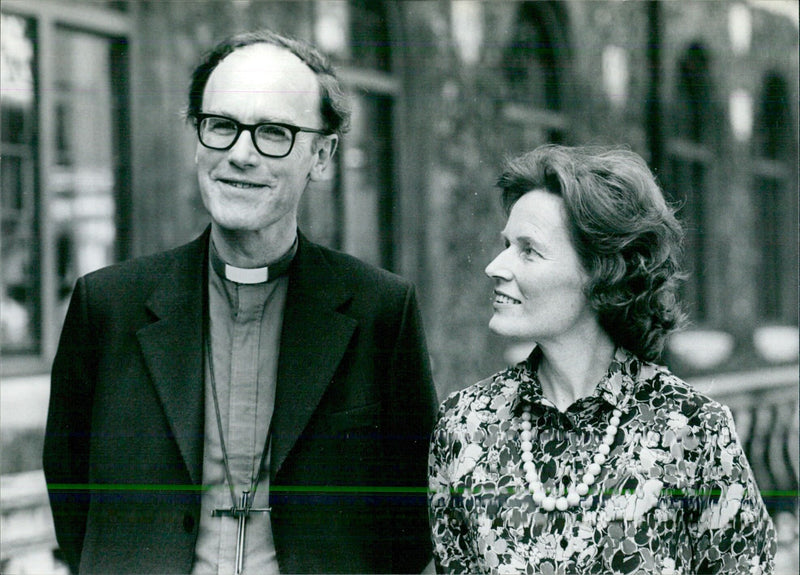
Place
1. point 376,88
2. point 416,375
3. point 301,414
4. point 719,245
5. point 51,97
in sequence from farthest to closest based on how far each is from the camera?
point 719,245 < point 376,88 < point 51,97 < point 416,375 < point 301,414

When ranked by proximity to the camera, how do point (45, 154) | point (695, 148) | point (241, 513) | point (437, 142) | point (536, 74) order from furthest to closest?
point (695, 148), point (536, 74), point (437, 142), point (45, 154), point (241, 513)

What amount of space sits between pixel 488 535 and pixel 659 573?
0.40 m

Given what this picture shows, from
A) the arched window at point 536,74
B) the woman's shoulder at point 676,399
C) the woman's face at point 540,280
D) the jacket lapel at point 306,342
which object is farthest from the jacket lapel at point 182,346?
the arched window at point 536,74

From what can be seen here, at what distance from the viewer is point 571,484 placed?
7.85 feet

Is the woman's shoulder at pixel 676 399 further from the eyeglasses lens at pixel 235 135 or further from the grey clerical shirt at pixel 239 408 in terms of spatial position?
the eyeglasses lens at pixel 235 135

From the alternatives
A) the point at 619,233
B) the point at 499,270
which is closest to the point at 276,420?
the point at 499,270

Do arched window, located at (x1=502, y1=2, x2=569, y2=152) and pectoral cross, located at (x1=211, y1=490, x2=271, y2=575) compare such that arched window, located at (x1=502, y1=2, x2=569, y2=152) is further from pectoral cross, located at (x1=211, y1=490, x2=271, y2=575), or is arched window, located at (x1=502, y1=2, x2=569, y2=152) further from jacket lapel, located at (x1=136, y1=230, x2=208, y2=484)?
pectoral cross, located at (x1=211, y1=490, x2=271, y2=575)

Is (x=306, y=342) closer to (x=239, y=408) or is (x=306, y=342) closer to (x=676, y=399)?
(x=239, y=408)

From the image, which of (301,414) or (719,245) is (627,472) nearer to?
(301,414)

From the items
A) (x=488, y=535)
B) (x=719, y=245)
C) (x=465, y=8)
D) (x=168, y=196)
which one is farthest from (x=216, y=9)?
(x=719, y=245)

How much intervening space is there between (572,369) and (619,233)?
0.36m

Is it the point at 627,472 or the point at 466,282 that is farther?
the point at 466,282

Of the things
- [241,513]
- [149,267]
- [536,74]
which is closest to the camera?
[241,513]

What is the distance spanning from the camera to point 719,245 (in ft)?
44.6
